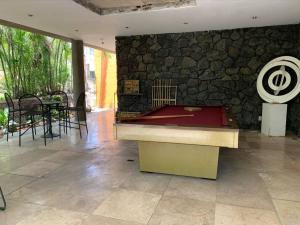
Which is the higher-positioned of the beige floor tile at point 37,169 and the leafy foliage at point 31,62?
the leafy foliage at point 31,62

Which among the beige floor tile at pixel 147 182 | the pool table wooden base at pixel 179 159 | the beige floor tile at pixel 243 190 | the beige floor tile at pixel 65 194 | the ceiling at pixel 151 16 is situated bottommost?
the beige floor tile at pixel 65 194

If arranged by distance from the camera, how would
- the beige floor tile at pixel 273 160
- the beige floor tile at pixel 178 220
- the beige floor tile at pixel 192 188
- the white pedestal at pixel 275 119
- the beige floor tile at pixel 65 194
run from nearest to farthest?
the beige floor tile at pixel 178 220 → the beige floor tile at pixel 65 194 → the beige floor tile at pixel 192 188 → the beige floor tile at pixel 273 160 → the white pedestal at pixel 275 119

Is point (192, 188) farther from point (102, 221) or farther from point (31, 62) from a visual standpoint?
point (31, 62)

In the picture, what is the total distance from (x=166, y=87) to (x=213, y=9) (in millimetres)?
2743

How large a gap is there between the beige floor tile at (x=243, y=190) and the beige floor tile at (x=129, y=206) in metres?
0.75

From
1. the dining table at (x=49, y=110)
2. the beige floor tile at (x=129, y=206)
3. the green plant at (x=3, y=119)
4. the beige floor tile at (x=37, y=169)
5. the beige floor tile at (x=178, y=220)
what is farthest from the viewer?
the green plant at (x=3, y=119)

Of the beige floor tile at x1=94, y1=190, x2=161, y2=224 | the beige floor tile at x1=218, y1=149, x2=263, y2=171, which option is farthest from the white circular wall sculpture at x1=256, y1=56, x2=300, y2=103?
the beige floor tile at x1=94, y1=190, x2=161, y2=224

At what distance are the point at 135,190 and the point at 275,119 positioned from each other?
4.04m

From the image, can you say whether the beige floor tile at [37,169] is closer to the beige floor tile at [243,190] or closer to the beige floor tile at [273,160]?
the beige floor tile at [243,190]

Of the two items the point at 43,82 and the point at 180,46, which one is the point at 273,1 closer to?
the point at 180,46

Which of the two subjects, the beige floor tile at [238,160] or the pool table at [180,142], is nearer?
the pool table at [180,142]

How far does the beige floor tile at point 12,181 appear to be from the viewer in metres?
2.82

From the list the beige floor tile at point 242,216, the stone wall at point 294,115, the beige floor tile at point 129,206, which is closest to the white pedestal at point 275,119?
the stone wall at point 294,115

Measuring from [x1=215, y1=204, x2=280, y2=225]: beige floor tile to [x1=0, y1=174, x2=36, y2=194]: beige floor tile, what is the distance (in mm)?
2330
